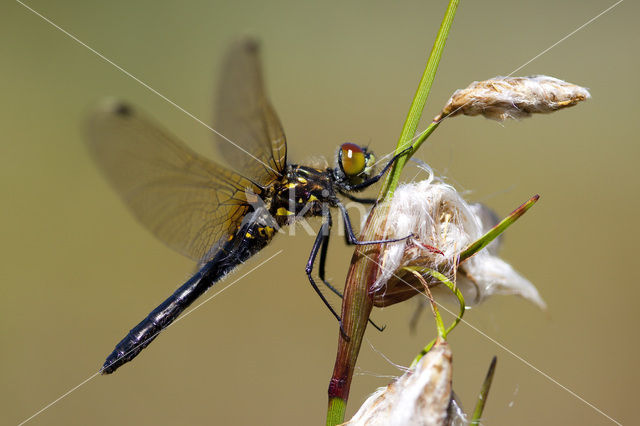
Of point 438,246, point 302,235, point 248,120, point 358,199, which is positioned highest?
point 248,120

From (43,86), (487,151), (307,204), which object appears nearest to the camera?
(307,204)

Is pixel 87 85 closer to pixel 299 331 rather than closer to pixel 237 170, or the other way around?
pixel 299 331

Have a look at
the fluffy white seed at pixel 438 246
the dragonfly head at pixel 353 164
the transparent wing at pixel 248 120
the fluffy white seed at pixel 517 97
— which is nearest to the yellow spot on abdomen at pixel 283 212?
the transparent wing at pixel 248 120

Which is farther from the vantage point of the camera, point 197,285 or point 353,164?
point 197,285

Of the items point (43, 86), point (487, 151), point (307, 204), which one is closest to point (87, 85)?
point (43, 86)

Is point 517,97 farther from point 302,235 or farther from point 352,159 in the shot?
point 302,235

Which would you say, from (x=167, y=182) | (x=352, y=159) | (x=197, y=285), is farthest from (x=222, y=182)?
(x=352, y=159)

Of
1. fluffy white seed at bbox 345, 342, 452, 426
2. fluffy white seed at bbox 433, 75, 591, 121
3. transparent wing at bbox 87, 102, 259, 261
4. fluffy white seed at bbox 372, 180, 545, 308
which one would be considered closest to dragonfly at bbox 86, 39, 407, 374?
transparent wing at bbox 87, 102, 259, 261
